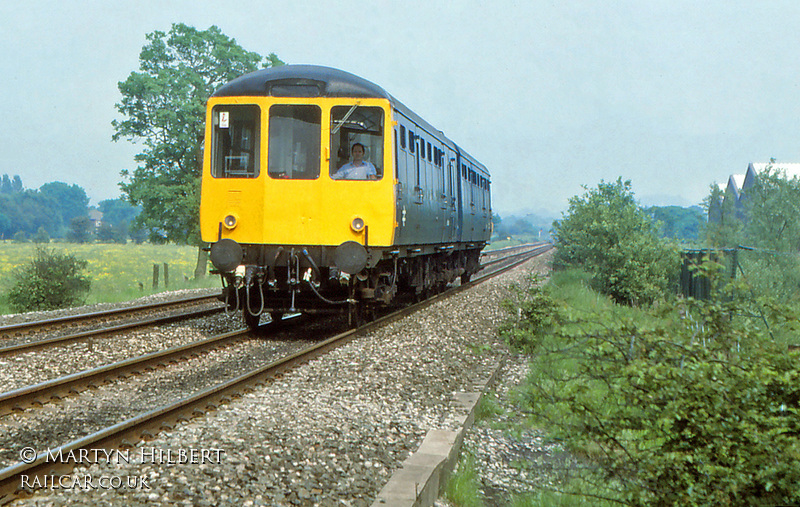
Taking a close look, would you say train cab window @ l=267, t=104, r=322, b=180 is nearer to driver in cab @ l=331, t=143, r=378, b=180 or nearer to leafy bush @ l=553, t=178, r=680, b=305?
driver in cab @ l=331, t=143, r=378, b=180

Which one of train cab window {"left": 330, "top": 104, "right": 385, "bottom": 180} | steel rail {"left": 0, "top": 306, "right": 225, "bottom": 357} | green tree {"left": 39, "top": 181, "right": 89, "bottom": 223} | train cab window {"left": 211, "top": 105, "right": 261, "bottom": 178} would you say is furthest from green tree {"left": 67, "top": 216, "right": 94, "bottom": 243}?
train cab window {"left": 330, "top": 104, "right": 385, "bottom": 180}

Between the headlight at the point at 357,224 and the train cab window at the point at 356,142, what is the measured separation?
55cm

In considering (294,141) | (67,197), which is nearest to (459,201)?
(294,141)

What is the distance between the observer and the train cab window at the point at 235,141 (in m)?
9.74

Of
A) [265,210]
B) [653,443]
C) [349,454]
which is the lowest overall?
[349,454]

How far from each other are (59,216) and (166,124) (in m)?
112

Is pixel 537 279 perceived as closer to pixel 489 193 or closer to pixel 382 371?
pixel 382 371

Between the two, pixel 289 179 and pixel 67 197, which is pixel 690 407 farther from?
pixel 67 197

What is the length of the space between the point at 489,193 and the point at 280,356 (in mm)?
16061

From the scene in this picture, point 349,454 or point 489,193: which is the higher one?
point 489,193

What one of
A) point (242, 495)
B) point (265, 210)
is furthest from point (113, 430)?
point (265, 210)

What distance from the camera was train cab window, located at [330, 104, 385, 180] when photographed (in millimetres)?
9742

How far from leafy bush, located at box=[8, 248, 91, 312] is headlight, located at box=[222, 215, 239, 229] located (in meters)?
7.64

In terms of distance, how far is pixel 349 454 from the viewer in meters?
4.83
